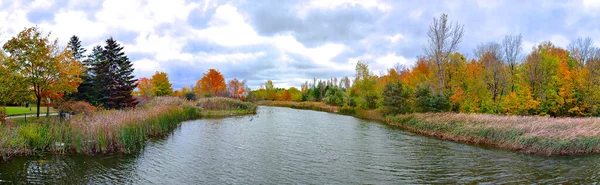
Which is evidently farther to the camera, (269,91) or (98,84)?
(269,91)

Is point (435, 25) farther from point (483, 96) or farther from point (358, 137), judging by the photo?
point (358, 137)

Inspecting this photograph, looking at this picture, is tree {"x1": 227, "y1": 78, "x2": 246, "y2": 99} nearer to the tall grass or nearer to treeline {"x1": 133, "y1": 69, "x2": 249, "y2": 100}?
treeline {"x1": 133, "y1": 69, "x2": 249, "y2": 100}

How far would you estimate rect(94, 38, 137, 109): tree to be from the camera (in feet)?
109

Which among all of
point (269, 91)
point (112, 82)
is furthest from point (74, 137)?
point (269, 91)

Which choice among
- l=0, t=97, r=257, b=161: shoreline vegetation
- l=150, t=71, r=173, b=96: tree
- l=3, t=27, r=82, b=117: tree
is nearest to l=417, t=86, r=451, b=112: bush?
l=0, t=97, r=257, b=161: shoreline vegetation

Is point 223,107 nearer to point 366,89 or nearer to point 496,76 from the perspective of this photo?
point 366,89

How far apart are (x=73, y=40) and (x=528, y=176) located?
58513mm

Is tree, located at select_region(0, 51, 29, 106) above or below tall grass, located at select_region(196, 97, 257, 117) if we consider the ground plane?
above

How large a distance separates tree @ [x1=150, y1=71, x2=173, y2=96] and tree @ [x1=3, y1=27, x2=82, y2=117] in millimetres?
36764

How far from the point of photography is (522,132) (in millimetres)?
18172

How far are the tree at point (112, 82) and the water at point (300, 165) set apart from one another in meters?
18.2

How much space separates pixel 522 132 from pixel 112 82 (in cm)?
3593

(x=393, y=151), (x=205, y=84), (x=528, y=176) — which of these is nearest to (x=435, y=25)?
(x=393, y=151)

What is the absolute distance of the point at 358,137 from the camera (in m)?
21.6
